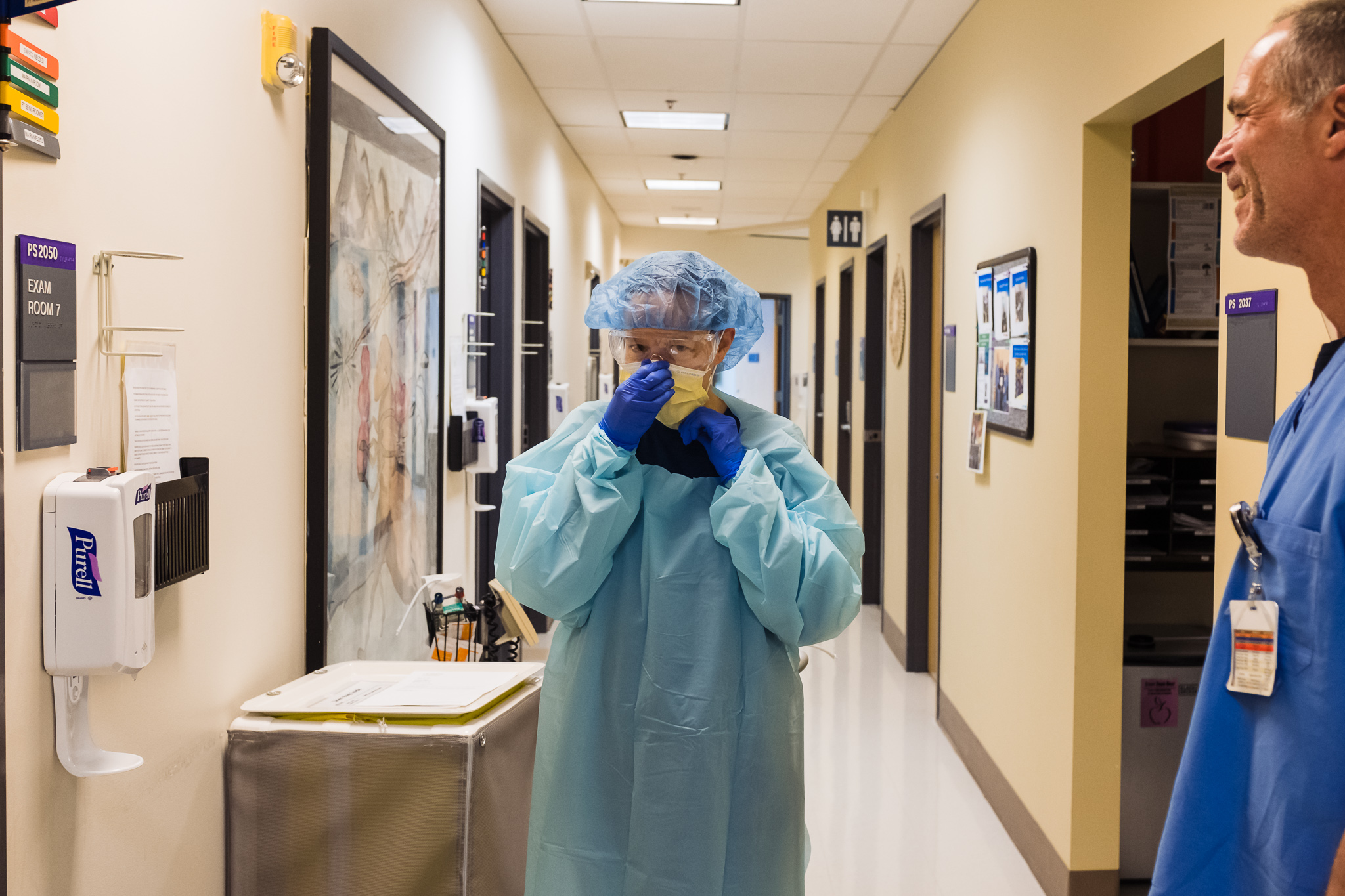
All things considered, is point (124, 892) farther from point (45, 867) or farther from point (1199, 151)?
point (1199, 151)

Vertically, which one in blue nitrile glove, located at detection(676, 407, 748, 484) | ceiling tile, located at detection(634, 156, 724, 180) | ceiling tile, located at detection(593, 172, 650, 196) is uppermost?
ceiling tile, located at detection(593, 172, 650, 196)

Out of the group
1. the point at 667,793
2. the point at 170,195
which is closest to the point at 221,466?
the point at 170,195

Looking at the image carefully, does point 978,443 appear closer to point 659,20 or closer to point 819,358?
point 659,20

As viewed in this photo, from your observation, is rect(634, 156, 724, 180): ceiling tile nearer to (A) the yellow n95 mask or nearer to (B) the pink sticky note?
(B) the pink sticky note

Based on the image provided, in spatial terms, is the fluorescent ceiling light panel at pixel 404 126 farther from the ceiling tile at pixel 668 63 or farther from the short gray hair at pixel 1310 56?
the short gray hair at pixel 1310 56

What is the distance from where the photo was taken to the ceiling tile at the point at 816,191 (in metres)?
7.62

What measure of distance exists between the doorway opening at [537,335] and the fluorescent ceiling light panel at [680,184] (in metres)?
2.52

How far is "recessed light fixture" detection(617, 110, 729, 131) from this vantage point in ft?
18.2

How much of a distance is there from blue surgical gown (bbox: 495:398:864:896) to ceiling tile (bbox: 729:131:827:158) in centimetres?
467

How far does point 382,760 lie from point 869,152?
5.14 metres

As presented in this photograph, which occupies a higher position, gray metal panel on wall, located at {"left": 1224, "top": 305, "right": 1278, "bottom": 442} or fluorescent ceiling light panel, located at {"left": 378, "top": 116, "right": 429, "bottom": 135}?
fluorescent ceiling light panel, located at {"left": 378, "top": 116, "right": 429, "bottom": 135}

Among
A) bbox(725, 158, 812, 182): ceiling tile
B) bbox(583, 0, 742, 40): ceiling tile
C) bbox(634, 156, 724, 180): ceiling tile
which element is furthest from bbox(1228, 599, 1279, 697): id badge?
bbox(634, 156, 724, 180): ceiling tile

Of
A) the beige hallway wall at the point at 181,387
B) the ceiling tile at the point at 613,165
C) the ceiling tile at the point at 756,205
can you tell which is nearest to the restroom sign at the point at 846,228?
the ceiling tile at the point at 613,165

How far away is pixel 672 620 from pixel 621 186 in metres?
6.99
